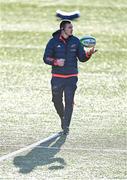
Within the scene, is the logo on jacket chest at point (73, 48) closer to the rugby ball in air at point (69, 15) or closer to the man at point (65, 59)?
the man at point (65, 59)

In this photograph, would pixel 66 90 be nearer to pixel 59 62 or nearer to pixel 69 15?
pixel 59 62

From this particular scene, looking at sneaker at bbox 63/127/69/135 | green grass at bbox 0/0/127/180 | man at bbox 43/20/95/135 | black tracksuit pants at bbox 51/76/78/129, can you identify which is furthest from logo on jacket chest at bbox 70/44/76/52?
green grass at bbox 0/0/127/180

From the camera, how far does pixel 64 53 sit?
15.1m

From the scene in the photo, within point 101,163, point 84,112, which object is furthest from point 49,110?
point 101,163

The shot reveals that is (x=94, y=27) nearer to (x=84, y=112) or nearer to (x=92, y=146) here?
(x=84, y=112)

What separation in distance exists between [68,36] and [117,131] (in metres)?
2.12

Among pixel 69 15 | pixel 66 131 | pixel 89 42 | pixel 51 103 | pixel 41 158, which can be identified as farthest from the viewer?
pixel 51 103

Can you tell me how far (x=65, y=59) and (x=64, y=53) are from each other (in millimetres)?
118

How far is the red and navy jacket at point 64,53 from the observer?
49.4 feet

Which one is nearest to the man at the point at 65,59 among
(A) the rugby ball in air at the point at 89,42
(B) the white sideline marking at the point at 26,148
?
(A) the rugby ball in air at the point at 89,42

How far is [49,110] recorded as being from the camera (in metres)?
17.2

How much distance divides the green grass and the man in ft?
2.61

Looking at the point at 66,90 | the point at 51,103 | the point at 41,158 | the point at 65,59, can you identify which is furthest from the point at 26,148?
the point at 51,103

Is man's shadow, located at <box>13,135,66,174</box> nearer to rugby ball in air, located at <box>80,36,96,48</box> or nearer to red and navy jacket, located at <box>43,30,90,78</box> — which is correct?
red and navy jacket, located at <box>43,30,90,78</box>
